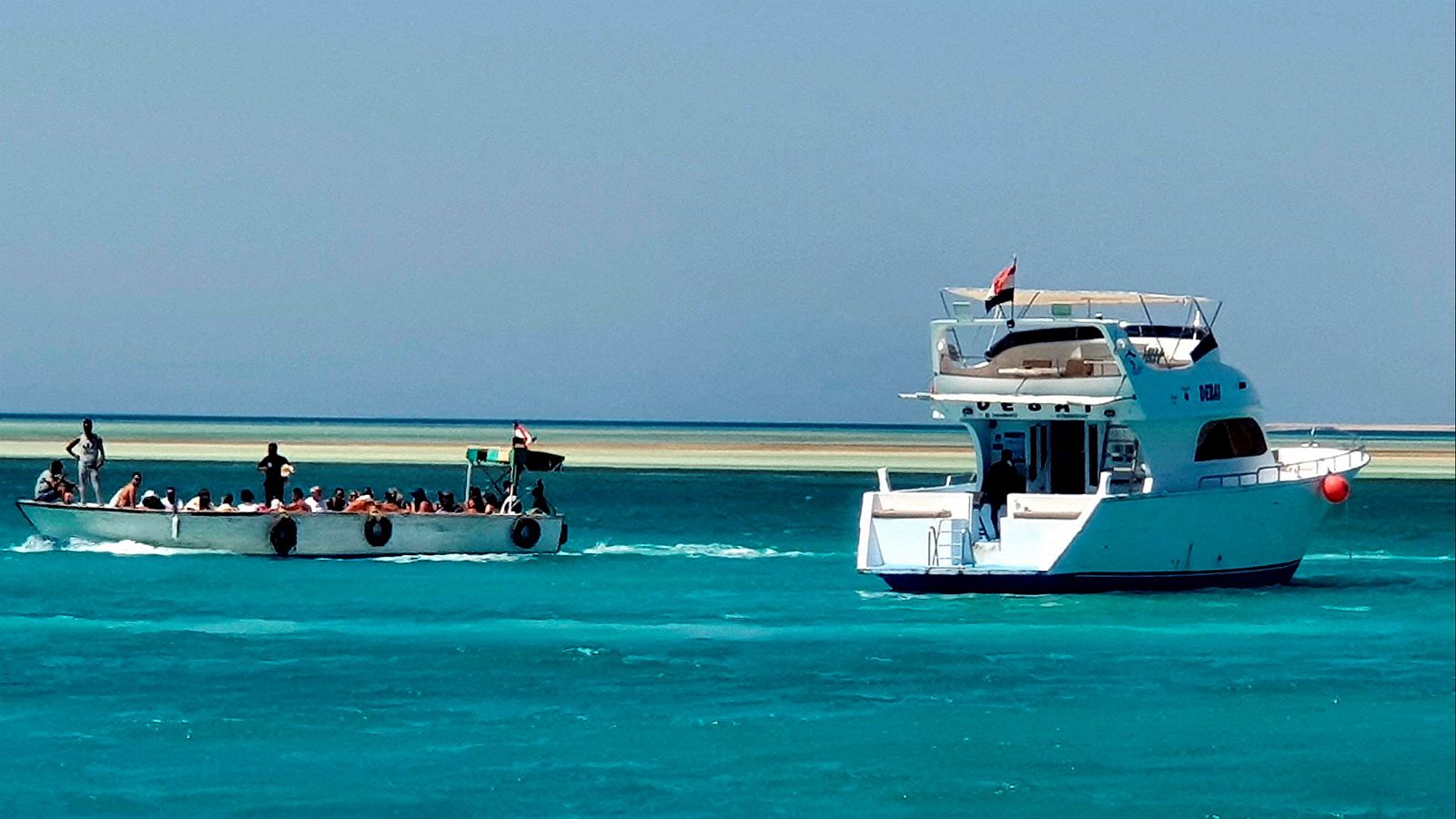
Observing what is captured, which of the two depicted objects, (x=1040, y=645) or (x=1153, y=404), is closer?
(x=1040, y=645)

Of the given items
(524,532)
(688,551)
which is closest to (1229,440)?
(524,532)

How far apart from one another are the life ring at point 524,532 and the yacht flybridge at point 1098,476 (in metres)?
9.21

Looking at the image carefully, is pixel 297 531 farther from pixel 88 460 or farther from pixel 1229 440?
pixel 1229 440

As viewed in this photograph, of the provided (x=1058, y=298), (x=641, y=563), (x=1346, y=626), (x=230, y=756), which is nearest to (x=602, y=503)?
(x=641, y=563)

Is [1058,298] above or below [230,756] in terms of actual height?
above

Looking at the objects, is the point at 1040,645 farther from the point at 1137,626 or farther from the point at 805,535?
the point at 805,535

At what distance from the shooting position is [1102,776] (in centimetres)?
2311

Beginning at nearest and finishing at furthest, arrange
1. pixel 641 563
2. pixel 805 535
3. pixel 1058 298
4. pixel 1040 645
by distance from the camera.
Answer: pixel 1040 645
pixel 1058 298
pixel 641 563
pixel 805 535

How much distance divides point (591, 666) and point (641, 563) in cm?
1677

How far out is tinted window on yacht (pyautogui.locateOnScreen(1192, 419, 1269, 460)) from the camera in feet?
130

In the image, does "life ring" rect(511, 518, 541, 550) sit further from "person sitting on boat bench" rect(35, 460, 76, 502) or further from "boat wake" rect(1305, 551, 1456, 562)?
"boat wake" rect(1305, 551, 1456, 562)

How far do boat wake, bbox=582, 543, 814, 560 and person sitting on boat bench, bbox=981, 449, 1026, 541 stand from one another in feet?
33.7

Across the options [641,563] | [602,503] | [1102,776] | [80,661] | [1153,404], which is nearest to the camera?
[1102,776]

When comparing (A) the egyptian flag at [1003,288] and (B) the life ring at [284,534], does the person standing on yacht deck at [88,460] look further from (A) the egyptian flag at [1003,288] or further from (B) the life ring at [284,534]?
(A) the egyptian flag at [1003,288]
